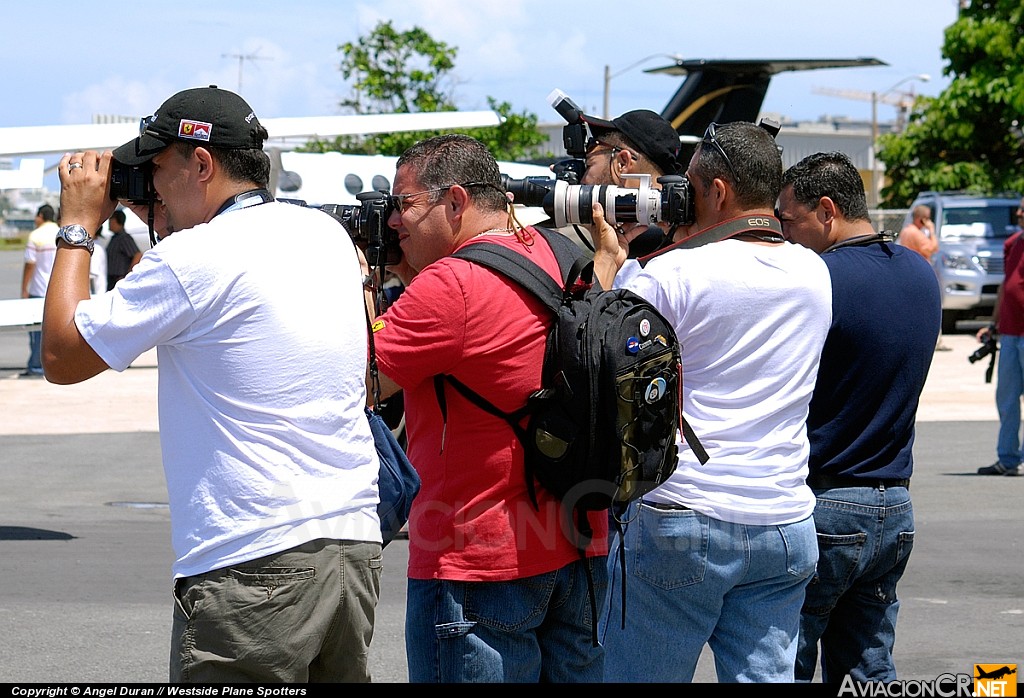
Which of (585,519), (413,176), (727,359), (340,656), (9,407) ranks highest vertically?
(413,176)

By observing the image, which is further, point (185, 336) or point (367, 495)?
point (367, 495)

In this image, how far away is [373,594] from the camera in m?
2.91

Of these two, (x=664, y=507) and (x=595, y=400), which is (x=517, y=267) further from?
(x=664, y=507)

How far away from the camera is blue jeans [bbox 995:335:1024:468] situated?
952cm

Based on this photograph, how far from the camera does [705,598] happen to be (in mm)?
3316

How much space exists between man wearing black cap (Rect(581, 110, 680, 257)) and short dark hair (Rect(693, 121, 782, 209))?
3.40ft

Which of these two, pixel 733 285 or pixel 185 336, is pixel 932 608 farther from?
pixel 185 336

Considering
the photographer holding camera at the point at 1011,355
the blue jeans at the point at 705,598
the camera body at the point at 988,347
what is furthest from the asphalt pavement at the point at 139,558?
the blue jeans at the point at 705,598

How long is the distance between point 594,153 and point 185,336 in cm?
233

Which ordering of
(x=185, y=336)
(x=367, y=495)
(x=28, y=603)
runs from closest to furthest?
(x=185, y=336) → (x=367, y=495) → (x=28, y=603)

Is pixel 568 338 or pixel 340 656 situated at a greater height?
pixel 568 338

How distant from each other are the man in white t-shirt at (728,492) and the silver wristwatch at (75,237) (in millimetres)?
1360

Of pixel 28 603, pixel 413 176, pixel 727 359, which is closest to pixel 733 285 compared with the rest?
pixel 727 359

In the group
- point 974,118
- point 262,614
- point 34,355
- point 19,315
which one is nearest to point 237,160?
point 262,614
